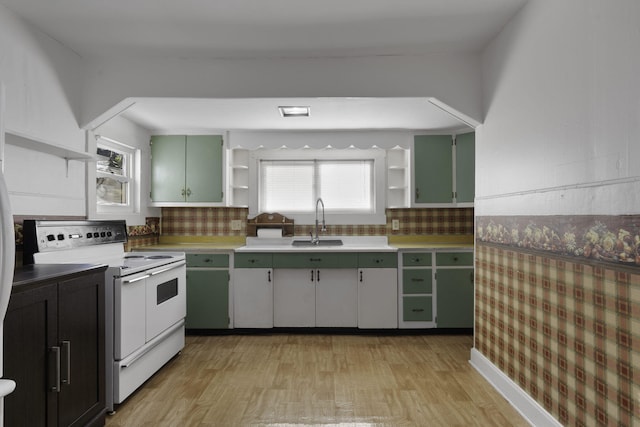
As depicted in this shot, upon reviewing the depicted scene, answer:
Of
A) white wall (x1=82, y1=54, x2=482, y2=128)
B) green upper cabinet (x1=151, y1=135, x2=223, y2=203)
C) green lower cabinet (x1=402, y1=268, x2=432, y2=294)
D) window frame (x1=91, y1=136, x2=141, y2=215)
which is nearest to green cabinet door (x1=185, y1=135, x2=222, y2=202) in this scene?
green upper cabinet (x1=151, y1=135, x2=223, y2=203)

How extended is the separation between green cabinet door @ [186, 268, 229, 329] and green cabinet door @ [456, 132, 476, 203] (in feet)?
8.46

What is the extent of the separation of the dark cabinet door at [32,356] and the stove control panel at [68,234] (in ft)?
2.42

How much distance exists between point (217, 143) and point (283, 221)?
1.09 metres

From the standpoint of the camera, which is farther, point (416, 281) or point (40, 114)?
point (416, 281)

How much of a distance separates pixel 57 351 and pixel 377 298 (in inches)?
108

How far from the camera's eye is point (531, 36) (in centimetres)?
222

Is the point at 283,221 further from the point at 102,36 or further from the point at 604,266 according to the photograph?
the point at 604,266

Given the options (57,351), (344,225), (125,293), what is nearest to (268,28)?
(125,293)

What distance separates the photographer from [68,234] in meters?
2.61

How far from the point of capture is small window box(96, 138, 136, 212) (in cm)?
347

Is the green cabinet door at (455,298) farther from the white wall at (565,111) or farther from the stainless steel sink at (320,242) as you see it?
the white wall at (565,111)

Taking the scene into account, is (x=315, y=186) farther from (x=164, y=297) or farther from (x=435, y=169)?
(x=164, y=297)

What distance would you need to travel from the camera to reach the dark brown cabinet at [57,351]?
5.15 ft

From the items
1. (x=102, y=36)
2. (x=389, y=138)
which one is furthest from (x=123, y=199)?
(x=389, y=138)
